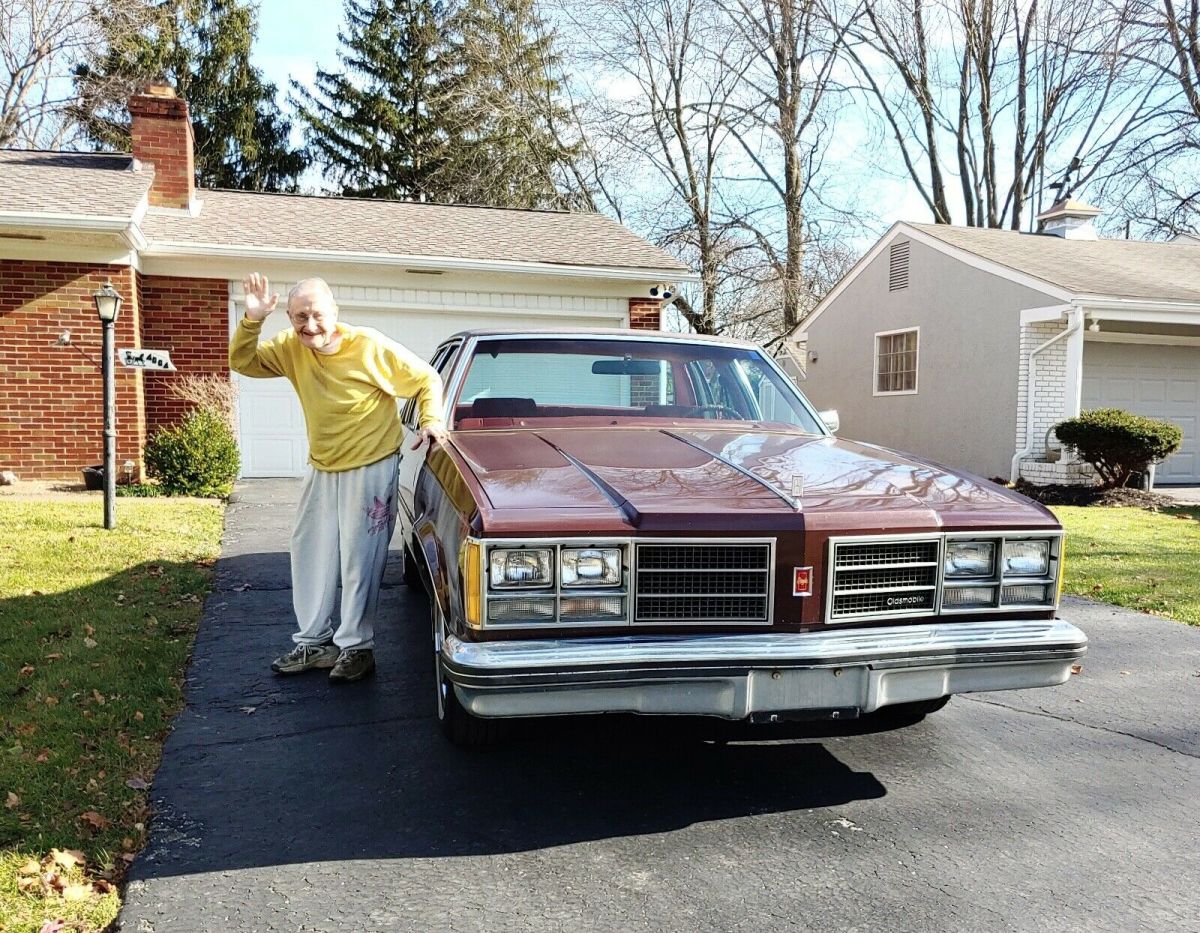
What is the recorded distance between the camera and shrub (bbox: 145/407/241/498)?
10031mm

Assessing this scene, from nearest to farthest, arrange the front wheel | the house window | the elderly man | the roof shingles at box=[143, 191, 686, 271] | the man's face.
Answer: the front wheel → the man's face → the elderly man → the roof shingles at box=[143, 191, 686, 271] → the house window

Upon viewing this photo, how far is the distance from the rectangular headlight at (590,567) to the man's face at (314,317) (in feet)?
5.65

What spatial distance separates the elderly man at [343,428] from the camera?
158 inches

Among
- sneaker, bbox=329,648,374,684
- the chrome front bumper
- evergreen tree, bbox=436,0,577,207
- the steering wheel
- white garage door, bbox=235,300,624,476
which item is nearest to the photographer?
the chrome front bumper

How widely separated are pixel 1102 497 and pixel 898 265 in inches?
275

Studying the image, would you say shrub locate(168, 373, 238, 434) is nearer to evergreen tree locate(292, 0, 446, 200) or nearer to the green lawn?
the green lawn

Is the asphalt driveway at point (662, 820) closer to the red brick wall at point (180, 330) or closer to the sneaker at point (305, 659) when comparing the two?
the sneaker at point (305, 659)

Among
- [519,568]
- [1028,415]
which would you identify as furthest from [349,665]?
[1028,415]

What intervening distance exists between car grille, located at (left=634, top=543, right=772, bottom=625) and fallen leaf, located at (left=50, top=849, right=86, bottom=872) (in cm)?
170

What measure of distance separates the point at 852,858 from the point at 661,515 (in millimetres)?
1160

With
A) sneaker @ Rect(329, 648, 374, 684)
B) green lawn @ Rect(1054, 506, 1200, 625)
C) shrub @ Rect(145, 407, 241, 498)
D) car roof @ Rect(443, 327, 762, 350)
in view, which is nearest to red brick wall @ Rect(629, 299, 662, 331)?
shrub @ Rect(145, 407, 241, 498)

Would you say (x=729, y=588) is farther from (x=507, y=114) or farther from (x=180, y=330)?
(x=507, y=114)

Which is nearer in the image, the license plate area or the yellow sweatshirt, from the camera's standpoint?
the license plate area

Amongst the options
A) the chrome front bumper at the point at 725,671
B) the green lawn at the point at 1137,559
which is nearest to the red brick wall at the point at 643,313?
the green lawn at the point at 1137,559
